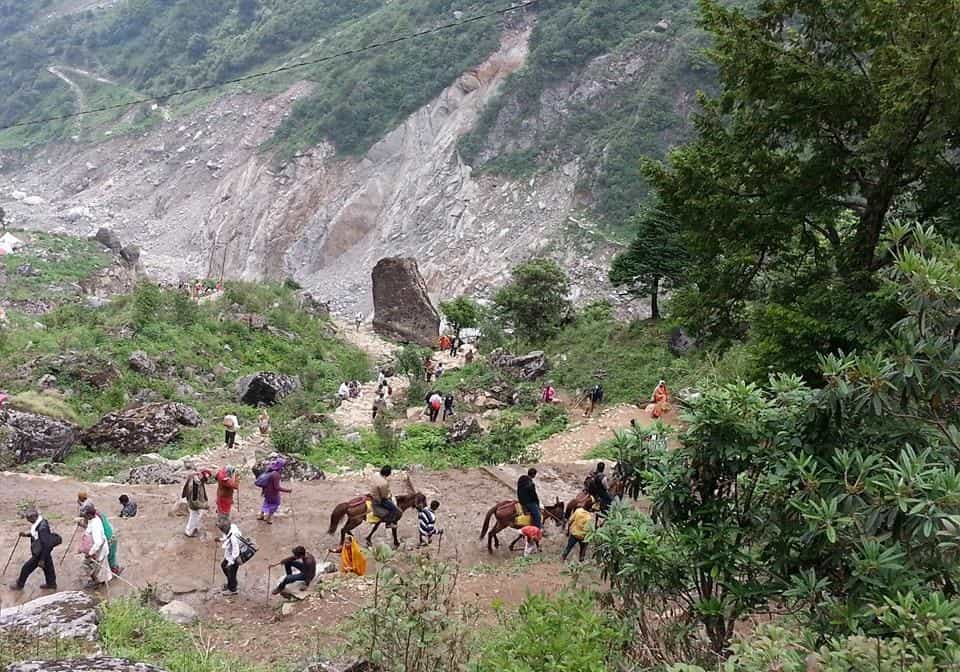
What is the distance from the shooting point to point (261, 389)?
18.0 meters

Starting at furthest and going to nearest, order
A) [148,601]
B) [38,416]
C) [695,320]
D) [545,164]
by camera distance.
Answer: [545,164]
[38,416]
[695,320]
[148,601]

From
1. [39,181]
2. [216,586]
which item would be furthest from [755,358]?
[39,181]

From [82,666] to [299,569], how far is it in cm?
382

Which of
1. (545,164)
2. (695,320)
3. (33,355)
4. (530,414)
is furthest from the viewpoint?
(545,164)

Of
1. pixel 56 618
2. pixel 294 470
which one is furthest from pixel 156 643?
pixel 294 470

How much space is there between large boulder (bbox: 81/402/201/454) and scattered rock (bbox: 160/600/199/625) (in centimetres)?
723

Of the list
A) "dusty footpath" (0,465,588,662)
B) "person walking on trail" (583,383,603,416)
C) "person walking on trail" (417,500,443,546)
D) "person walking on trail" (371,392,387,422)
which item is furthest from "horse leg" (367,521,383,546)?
"person walking on trail" (583,383,603,416)

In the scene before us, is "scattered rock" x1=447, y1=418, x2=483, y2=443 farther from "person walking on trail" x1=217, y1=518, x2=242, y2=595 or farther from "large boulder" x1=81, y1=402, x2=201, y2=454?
"person walking on trail" x1=217, y1=518, x2=242, y2=595

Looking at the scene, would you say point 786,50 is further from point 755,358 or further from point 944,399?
point 944,399

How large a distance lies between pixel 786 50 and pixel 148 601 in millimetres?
8848

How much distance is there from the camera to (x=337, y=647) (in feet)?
20.2

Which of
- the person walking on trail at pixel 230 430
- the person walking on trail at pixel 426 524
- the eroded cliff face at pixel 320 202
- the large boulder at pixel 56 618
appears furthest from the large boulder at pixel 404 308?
the large boulder at pixel 56 618

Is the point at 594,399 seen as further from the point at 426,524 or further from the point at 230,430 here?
the point at 426,524

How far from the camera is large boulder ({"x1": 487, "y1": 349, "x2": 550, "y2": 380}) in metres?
21.1
